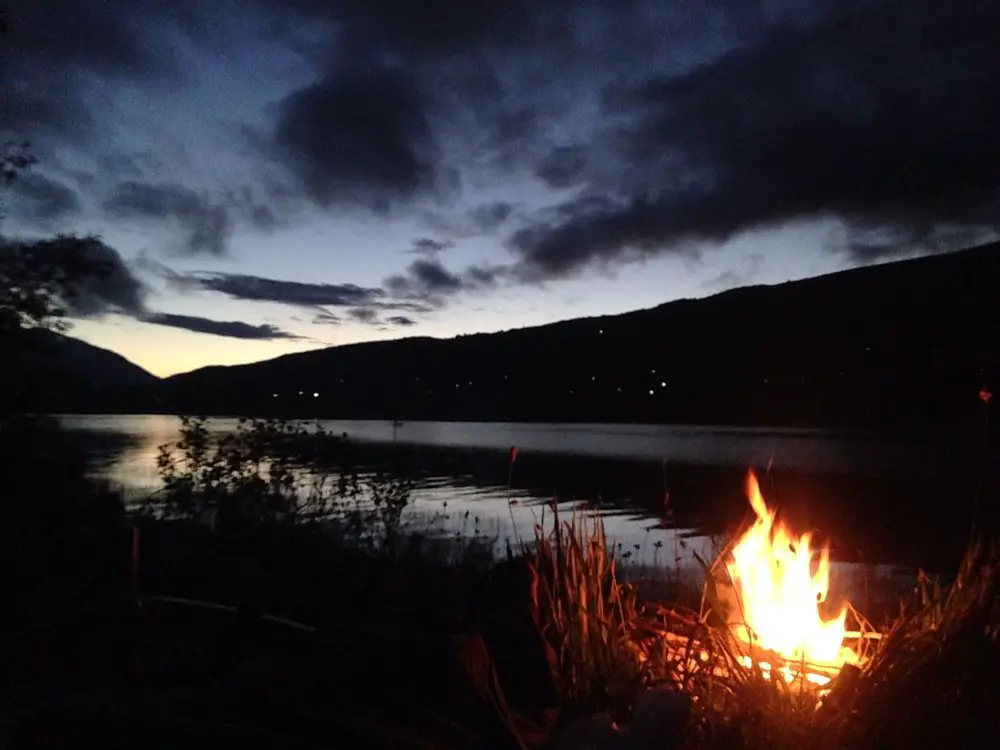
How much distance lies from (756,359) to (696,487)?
4894cm

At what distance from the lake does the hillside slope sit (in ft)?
47.1

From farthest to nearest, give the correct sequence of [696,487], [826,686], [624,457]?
[624,457] < [696,487] < [826,686]

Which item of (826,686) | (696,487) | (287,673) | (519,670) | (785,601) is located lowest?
(696,487)

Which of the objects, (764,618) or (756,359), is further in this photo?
(756,359)

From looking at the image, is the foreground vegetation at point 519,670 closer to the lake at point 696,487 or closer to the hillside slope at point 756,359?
the lake at point 696,487

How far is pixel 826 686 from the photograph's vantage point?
3.24 metres

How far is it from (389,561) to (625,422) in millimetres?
76444

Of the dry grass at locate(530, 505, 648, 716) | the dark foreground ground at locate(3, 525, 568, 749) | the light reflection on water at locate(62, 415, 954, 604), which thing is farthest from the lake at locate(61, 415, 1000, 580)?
the dark foreground ground at locate(3, 525, 568, 749)

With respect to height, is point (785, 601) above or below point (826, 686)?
above

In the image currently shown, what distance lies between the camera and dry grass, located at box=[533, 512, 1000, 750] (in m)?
3.12

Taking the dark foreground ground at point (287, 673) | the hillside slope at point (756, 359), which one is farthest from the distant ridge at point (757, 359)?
the dark foreground ground at point (287, 673)

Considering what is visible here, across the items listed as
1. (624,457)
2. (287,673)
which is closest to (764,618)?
(287,673)

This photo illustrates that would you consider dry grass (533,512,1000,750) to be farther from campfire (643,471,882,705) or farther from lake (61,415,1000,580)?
lake (61,415,1000,580)

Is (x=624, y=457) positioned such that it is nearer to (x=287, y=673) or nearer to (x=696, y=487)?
(x=696, y=487)
